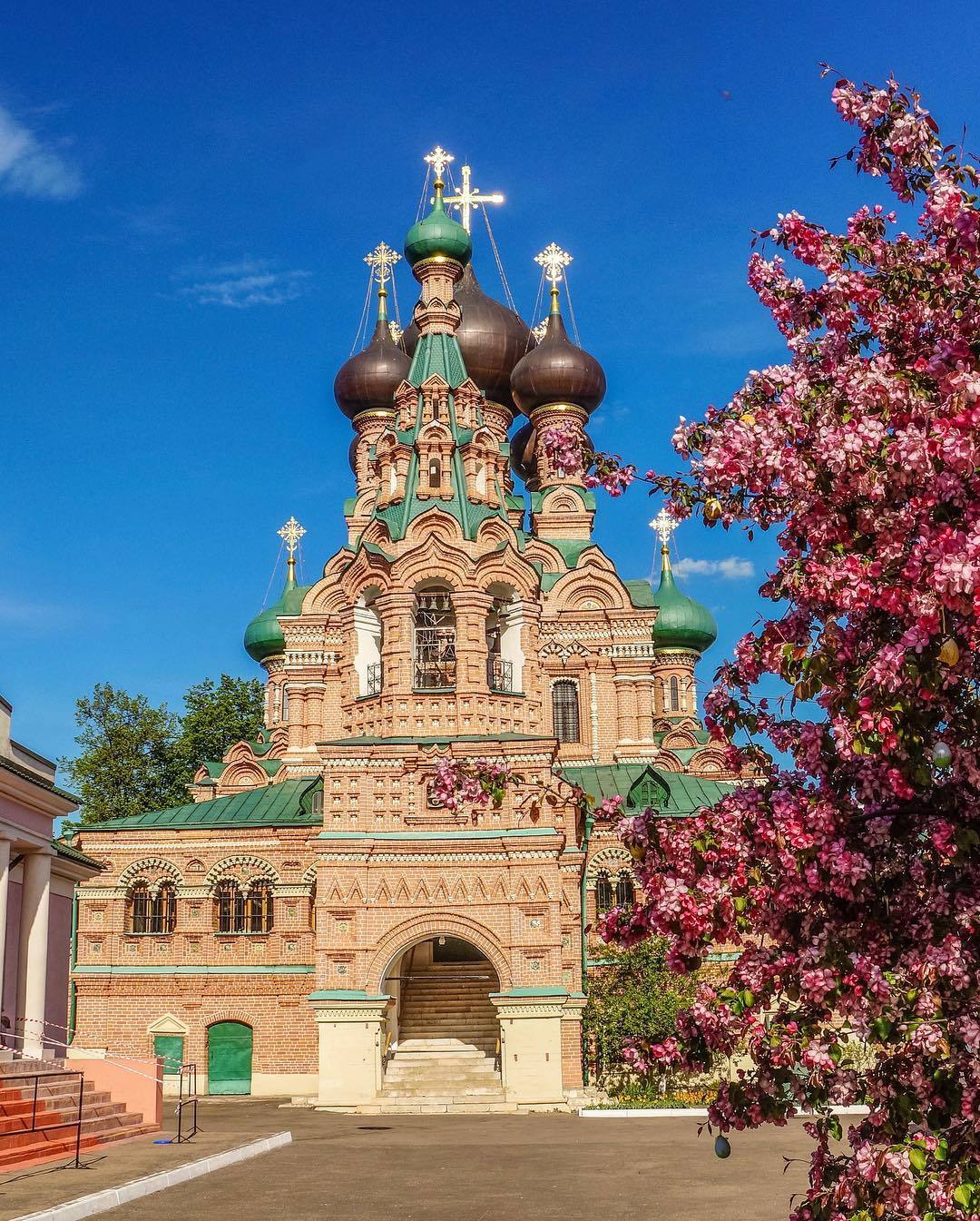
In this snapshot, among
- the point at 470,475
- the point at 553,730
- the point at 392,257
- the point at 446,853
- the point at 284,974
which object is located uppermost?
the point at 392,257

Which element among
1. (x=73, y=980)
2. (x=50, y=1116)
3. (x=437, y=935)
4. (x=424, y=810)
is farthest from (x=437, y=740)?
(x=50, y=1116)

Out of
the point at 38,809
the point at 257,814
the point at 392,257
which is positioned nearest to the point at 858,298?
the point at 38,809

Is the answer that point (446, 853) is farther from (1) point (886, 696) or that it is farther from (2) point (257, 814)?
(1) point (886, 696)

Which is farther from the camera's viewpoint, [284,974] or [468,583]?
[284,974]

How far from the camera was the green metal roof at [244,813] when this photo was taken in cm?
2812

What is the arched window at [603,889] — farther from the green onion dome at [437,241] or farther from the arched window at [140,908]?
the green onion dome at [437,241]

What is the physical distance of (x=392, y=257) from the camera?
40.5 metres

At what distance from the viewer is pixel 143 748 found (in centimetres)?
4309

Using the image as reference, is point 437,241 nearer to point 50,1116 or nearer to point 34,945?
point 34,945

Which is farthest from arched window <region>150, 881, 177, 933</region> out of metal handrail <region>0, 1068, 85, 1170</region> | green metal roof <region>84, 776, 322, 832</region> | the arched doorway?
metal handrail <region>0, 1068, 85, 1170</region>

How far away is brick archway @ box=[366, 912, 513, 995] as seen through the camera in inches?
896

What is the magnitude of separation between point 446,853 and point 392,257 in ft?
74.0

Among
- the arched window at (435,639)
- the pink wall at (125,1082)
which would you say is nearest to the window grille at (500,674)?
the arched window at (435,639)

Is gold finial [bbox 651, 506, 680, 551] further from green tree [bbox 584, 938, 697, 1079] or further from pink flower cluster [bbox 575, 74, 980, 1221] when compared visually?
pink flower cluster [bbox 575, 74, 980, 1221]
